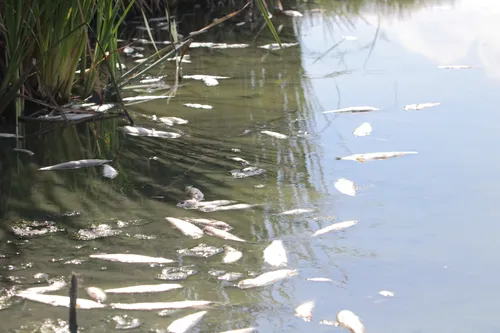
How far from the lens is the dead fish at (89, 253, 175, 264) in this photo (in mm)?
2025

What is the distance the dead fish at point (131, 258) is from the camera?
2025mm

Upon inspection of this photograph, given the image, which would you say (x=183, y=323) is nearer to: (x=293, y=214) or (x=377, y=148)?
(x=293, y=214)

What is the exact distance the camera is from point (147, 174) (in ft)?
8.90

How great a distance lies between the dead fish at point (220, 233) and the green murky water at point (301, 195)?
0.03 m

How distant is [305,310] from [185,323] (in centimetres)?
24

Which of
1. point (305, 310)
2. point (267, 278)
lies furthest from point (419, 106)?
point (305, 310)

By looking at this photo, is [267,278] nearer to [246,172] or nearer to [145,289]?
[145,289]

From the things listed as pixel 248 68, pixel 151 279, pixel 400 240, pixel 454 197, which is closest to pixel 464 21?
pixel 248 68

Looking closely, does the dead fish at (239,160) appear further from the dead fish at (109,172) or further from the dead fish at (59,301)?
the dead fish at (59,301)

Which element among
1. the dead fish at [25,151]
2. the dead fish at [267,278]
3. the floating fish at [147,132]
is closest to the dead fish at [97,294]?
the dead fish at [267,278]

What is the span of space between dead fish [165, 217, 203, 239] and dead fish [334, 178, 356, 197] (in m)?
0.49

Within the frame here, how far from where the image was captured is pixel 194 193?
8.16 ft

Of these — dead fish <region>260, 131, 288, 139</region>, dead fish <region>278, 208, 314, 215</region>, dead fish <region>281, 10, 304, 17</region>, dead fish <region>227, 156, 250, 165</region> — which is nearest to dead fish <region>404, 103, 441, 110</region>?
dead fish <region>260, 131, 288, 139</region>

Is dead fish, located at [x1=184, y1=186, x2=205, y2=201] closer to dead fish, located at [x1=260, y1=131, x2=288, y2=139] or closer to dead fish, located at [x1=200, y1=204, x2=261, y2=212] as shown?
dead fish, located at [x1=200, y1=204, x2=261, y2=212]
